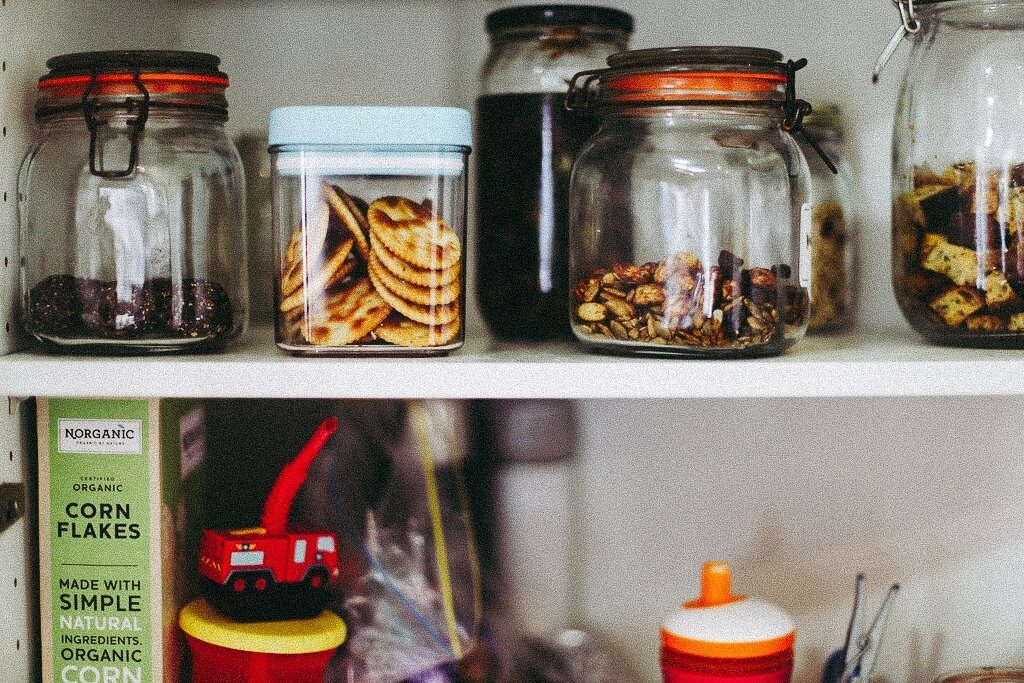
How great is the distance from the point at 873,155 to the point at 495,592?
578 mm

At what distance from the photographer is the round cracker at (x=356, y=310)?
779 millimetres

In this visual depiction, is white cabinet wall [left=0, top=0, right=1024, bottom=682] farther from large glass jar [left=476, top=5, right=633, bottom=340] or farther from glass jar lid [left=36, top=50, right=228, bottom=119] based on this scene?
glass jar lid [left=36, top=50, right=228, bottom=119]

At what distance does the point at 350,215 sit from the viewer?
78 cm

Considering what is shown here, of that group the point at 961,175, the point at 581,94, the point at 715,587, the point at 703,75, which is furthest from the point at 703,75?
the point at 715,587

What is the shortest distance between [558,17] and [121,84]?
361mm

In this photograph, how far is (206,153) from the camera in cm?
86

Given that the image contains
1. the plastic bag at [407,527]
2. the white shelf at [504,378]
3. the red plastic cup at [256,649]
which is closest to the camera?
the white shelf at [504,378]

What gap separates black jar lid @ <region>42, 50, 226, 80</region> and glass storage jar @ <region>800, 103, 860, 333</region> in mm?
555

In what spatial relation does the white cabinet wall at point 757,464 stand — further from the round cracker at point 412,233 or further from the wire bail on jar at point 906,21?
the round cracker at point 412,233

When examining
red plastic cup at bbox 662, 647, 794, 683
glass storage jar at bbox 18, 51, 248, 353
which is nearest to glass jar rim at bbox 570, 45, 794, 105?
glass storage jar at bbox 18, 51, 248, 353

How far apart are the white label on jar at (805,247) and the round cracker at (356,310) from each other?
0.32 metres

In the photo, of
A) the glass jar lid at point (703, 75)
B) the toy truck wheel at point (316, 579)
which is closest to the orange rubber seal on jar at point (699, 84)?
the glass jar lid at point (703, 75)

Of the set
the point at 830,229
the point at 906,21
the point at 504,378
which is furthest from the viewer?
the point at 830,229

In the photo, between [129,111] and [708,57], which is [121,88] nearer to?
[129,111]
